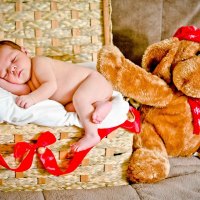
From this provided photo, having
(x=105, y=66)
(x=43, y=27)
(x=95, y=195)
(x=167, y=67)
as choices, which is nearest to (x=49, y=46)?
(x=43, y=27)

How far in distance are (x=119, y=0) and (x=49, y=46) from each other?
0.33 meters

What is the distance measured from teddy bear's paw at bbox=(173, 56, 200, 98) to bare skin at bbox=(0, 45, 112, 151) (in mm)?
213

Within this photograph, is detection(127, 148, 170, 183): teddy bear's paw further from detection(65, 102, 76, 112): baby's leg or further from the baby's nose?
the baby's nose

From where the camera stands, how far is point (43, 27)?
1441mm

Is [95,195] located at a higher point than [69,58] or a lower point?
lower

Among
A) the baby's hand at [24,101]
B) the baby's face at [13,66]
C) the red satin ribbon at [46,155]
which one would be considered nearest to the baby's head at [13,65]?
the baby's face at [13,66]

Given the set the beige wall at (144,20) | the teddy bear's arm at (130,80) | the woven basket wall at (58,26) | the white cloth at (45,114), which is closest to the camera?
the white cloth at (45,114)

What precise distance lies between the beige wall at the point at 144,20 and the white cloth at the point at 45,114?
0.51 m

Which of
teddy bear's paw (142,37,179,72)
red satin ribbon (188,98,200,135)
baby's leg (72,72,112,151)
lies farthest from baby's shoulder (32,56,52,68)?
red satin ribbon (188,98,200,135)

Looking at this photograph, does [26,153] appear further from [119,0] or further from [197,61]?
[119,0]

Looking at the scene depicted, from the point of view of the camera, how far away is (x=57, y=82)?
1.18 metres

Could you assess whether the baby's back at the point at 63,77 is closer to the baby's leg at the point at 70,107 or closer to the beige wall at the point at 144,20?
the baby's leg at the point at 70,107

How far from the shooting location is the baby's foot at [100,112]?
1051 mm

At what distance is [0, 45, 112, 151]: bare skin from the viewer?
1095mm
